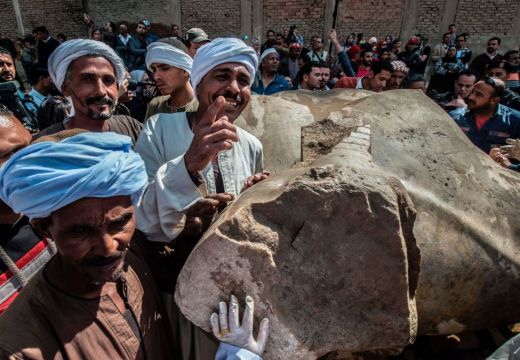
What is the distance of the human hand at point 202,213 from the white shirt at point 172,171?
0.02 m

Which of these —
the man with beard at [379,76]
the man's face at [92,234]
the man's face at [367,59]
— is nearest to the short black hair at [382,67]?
the man with beard at [379,76]

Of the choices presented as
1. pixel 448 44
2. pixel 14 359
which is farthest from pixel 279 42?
pixel 14 359

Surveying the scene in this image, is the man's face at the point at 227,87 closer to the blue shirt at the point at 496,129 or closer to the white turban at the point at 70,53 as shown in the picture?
the white turban at the point at 70,53

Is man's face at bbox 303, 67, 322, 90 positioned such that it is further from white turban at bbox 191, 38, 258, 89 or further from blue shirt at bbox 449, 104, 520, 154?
white turban at bbox 191, 38, 258, 89

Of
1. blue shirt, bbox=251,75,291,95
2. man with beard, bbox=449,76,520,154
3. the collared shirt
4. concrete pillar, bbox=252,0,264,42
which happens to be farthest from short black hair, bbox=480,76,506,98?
concrete pillar, bbox=252,0,264,42

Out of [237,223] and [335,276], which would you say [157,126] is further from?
[335,276]

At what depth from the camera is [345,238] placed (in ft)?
3.84

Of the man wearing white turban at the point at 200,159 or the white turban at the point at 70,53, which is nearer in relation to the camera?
the man wearing white turban at the point at 200,159

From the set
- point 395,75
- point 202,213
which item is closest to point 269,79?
point 395,75

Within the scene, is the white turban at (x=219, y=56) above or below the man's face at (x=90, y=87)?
above

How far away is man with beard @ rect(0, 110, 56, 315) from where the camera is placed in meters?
1.43

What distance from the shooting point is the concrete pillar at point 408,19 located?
1225cm

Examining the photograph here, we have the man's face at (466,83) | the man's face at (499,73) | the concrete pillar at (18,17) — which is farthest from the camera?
the concrete pillar at (18,17)

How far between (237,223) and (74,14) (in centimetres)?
1752
